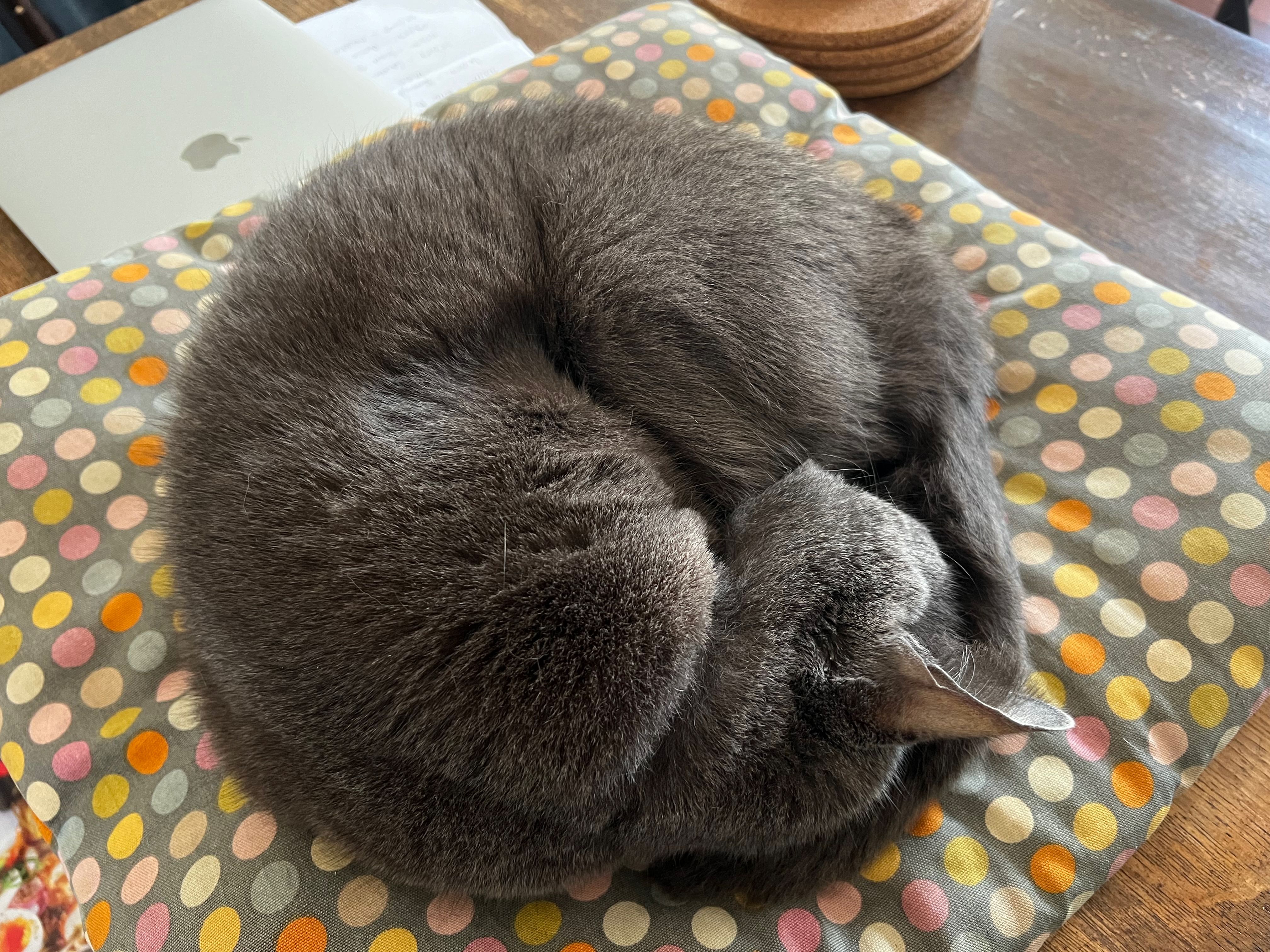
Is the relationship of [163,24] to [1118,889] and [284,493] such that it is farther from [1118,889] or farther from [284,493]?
[1118,889]

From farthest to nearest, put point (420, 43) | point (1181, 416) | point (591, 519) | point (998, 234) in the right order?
point (420, 43) → point (998, 234) → point (1181, 416) → point (591, 519)

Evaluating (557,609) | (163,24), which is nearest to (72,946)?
(557,609)

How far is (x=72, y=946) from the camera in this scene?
938mm

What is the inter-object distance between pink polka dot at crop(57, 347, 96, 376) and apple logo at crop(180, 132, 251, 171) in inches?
19.4

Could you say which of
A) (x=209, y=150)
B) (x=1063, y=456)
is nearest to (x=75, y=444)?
(x=209, y=150)

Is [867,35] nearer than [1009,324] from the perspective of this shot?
No

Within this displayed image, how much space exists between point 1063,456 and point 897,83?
34.5 inches

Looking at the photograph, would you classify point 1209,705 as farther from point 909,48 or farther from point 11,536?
point 11,536

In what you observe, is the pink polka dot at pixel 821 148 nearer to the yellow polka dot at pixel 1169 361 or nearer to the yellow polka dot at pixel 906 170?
the yellow polka dot at pixel 906 170

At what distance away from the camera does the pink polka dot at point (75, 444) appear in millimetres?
1122

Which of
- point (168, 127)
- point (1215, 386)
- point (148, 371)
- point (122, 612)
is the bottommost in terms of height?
point (1215, 386)

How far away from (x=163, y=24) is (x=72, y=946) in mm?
1603

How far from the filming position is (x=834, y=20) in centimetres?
162

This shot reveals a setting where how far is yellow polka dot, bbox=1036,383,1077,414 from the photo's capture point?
115cm
